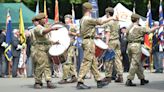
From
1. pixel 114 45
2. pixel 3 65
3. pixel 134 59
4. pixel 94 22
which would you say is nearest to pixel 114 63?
pixel 114 45

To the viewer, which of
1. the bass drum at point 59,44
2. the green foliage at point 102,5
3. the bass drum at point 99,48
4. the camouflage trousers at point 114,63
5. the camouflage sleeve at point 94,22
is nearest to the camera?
the camouflage sleeve at point 94,22

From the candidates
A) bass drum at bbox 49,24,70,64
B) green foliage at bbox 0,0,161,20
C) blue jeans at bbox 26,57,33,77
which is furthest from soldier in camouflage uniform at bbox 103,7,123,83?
green foliage at bbox 0,0,161,20

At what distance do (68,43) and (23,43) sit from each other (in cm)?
580

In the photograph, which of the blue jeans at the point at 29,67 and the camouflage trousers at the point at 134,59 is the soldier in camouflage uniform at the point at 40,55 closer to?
the camouflage trousers at the point at 134,59

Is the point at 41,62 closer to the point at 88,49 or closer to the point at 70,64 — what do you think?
the point at 88,49

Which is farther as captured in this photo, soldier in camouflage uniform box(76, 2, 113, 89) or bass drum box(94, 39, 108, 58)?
bass drum box(94, 39, 108, 58)

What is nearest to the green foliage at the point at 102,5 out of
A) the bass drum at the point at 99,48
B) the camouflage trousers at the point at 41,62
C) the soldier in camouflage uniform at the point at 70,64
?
the soldier in camouflage uniform at the point at 70,64

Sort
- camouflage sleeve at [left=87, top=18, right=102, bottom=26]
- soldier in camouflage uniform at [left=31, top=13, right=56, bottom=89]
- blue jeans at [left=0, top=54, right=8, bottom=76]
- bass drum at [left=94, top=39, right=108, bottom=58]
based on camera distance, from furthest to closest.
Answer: blue jeans at [left=0, top=54, right=8, bottom=76] < soldier in camouflage uniform at [left=31, top=13, right=56, bottom=89] < bass drum at [left=94, top=39, right=108, bottom=58] < camouflage sleeve at [left=87, top=18, right=102, bottom=26]

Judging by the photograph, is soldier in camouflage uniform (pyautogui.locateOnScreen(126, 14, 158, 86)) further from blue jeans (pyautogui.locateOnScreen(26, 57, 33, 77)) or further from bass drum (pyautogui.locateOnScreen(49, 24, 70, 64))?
blue jeans (pyautogui.locateOnScreen(26, 57, 33, 77))

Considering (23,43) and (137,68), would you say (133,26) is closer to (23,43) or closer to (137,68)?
(137,68)

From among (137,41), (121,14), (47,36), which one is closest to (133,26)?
(137,41)

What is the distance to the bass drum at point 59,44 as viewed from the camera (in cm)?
1368

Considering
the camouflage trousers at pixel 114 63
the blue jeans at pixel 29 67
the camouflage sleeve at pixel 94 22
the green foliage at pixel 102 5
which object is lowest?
the blue jeans at pixel 29 67

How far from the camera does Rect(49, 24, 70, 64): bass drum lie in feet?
44.9
